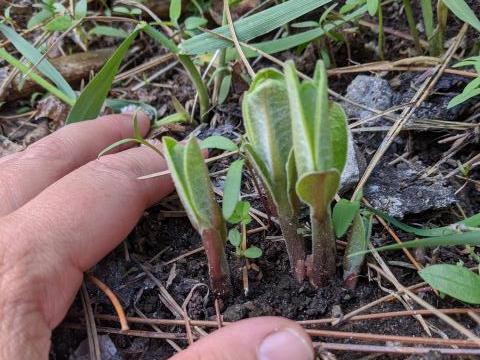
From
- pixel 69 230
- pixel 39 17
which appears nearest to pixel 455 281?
pixel 69 230

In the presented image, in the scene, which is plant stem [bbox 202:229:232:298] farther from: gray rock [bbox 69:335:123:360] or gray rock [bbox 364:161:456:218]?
gray rock [bbox 364:161:456:218]

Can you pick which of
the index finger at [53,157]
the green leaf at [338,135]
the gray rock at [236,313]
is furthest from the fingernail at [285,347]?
the index finger at [53,157]

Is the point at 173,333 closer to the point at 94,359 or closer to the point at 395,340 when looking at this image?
the point at 94,359

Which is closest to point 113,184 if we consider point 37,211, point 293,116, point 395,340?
point 37,211

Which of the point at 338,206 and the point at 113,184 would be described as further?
the point at 113,184

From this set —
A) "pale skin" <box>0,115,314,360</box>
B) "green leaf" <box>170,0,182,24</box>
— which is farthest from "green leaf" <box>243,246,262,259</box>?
"green leaf" <box>170,0,182,24</box>
